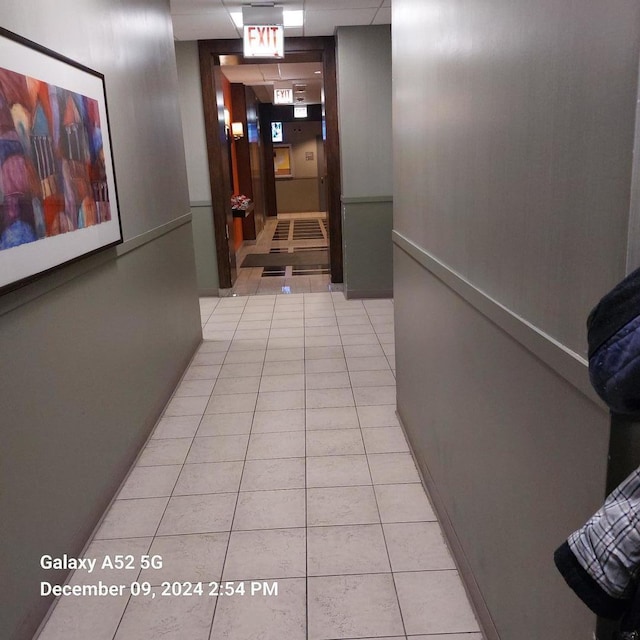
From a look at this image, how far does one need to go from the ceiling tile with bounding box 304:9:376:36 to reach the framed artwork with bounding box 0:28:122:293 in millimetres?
3478

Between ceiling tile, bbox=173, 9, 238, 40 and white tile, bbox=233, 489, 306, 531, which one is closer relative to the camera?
white tile, bbox=233, 489, 306, 531

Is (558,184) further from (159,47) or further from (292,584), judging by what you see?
(159,47)

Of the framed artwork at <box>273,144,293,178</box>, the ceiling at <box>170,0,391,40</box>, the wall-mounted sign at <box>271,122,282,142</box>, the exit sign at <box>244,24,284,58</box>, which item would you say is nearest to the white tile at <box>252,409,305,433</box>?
the exit sign at <box>244,24,284,58</box>

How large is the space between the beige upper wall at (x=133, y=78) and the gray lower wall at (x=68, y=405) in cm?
41

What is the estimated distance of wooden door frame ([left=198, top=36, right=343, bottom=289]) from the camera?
21.6 feet

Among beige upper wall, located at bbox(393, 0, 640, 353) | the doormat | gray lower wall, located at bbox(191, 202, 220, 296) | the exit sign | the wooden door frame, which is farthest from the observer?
the doormat

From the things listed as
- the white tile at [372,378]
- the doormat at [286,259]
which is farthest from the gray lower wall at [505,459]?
the doormat at [286,259]

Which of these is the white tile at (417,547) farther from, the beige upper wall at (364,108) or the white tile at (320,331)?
the beige upper wall at (364,108)

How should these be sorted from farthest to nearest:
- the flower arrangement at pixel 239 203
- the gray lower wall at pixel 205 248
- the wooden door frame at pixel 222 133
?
the flower arrangement at pixel 239 203 < the gray lower wall at pixel 205 248 < the wooden door frame at pixel 222 133

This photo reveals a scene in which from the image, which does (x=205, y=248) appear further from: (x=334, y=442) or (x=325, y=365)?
(x=334, y=442)

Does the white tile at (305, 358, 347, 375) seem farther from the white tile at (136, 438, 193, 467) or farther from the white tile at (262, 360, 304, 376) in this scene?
the white tile at (136, 438, 193, 467)

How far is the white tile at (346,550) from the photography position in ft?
7.57

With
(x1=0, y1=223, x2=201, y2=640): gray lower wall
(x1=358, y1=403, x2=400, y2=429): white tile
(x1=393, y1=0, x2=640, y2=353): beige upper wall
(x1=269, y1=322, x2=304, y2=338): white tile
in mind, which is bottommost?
(x1=358, y1=403, x2=400, y2=429): white tile

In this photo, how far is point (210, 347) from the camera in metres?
5.31
